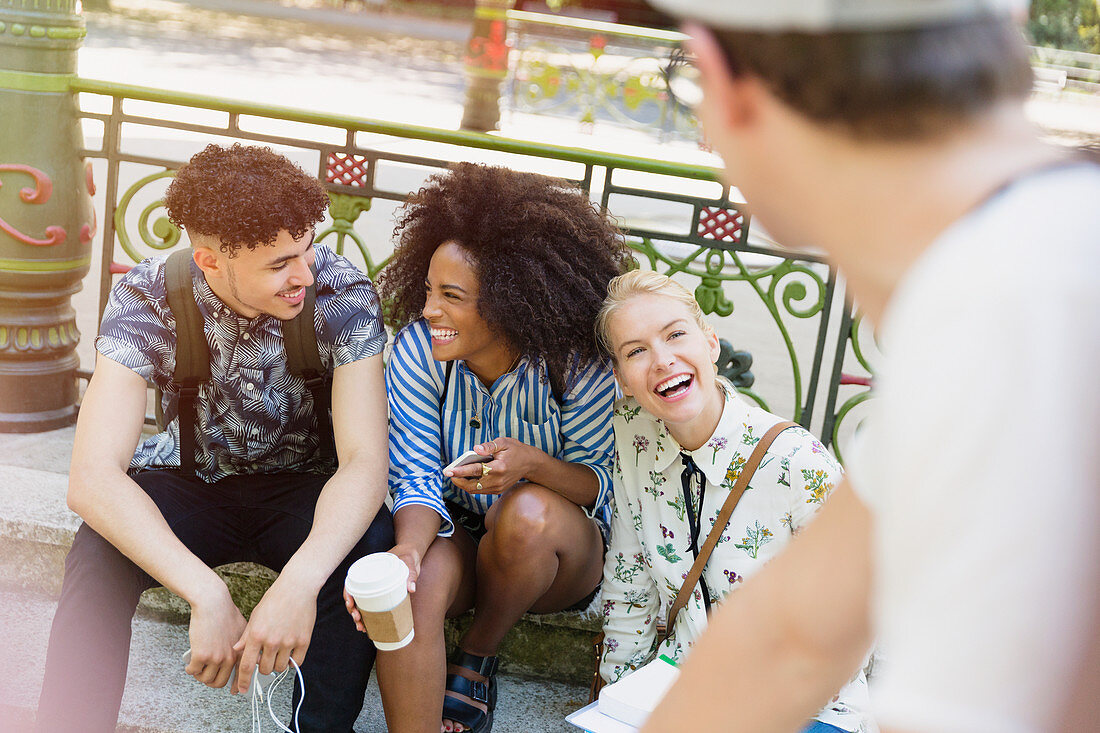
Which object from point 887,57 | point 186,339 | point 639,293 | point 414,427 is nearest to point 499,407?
point 414,427

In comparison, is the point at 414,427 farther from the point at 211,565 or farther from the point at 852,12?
the point at 852,12

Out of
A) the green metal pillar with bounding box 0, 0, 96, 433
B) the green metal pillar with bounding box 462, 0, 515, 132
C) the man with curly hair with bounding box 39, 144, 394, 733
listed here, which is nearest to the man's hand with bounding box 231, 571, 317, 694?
the man with curly hair with bounding box 39, 144, 394, 733

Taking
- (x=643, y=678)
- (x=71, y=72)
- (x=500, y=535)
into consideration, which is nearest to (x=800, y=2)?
(x=643, y=678)

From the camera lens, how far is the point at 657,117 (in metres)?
15.8

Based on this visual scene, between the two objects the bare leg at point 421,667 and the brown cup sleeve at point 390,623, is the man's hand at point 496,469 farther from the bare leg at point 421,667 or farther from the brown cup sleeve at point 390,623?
the brown cup sleeve at point 390,623

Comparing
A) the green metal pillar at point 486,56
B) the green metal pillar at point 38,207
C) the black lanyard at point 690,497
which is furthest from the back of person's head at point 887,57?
the green metal pillar at point 486,56

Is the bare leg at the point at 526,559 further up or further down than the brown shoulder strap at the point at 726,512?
further down

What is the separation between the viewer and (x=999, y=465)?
624mm

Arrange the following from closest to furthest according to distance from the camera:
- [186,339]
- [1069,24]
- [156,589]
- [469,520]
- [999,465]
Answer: [999,465] → [186,339] → [469,520] → [156,589] → [1069,24]

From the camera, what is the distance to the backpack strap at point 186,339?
2.55 metres

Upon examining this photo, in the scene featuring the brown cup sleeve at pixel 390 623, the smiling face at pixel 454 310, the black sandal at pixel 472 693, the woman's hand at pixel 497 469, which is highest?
the smiling face at pixel 454 310

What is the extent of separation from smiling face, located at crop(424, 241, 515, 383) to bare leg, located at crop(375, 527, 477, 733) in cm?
52

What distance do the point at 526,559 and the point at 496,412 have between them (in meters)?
0.41

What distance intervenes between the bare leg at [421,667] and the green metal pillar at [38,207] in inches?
72.8
